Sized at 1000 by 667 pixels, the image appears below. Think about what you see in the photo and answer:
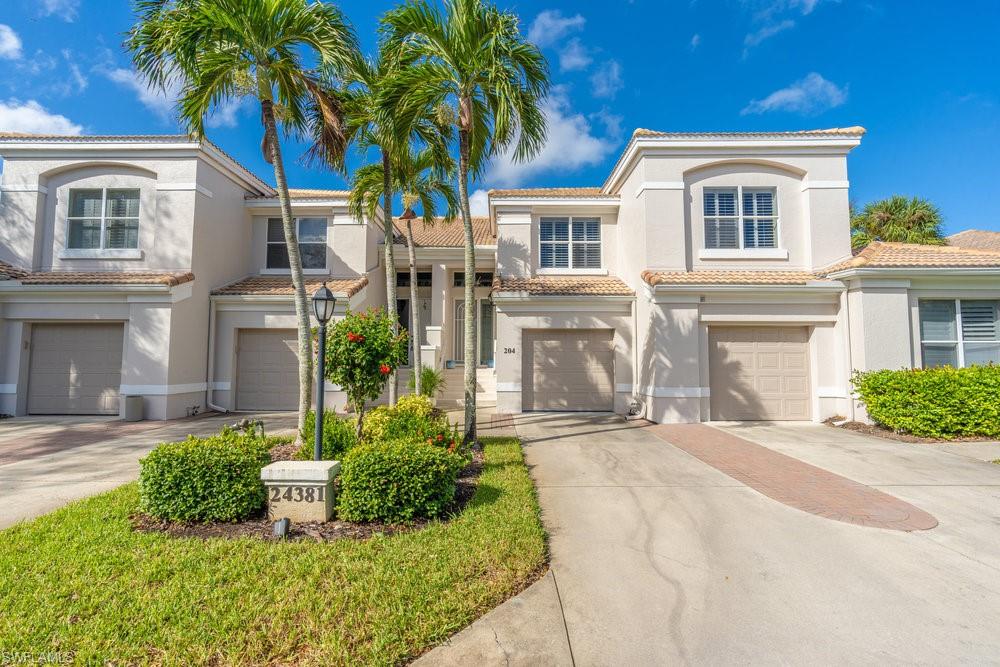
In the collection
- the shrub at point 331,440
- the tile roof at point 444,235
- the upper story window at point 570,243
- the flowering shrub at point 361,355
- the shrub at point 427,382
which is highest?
the tile roof at point 444,235

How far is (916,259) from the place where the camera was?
10.7 meters

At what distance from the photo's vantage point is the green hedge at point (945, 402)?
934cm

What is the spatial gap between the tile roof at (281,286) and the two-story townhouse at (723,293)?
448cm

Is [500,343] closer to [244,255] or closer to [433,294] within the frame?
[433,294]

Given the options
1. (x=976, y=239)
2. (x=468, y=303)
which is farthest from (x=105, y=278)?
(x=976, y=239)

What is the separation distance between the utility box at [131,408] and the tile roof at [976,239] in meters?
32.4

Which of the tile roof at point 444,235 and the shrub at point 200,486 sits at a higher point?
the tile roof at point 444,235

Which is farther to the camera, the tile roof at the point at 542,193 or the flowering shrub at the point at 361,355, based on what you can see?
A: the tile roof at the point at 542,193

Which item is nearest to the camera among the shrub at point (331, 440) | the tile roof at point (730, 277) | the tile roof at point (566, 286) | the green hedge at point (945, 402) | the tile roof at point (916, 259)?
the shrub at point (331, 440)

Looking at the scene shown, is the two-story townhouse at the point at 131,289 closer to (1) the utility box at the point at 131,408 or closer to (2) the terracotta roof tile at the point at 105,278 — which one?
(2) the terracotta roof tile at the point at 105,278

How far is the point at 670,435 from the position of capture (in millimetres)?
9906

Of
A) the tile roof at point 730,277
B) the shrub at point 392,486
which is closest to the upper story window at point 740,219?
the tile roof at point 730,277

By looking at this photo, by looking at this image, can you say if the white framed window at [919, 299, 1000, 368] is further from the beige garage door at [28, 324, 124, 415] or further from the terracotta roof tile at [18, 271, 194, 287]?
the beige garage door at [28, 324, 124, 415]

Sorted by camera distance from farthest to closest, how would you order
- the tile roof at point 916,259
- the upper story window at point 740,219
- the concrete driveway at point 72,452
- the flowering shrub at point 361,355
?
1. the upper story window at point 740,219
2. the tile roof at point 916,259
3. the flowering shrub at point 361,355
4. the concrete driveway at point 72,452
